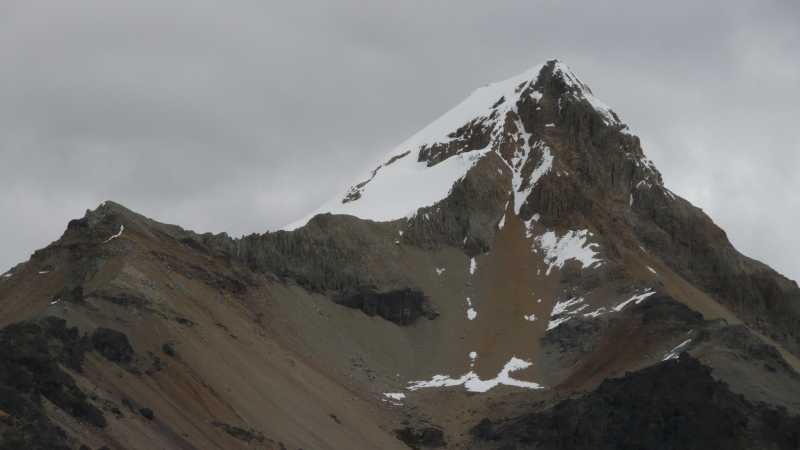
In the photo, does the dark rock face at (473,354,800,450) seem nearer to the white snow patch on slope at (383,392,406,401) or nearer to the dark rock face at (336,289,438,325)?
the white snow patch on slope at (383,392,406,401)

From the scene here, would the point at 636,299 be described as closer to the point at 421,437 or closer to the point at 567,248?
the point at 567,248

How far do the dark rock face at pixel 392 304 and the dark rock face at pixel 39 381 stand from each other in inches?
1863

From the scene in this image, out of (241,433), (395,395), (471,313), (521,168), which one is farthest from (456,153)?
(241,433)

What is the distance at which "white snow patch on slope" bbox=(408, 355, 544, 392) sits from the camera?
448ft

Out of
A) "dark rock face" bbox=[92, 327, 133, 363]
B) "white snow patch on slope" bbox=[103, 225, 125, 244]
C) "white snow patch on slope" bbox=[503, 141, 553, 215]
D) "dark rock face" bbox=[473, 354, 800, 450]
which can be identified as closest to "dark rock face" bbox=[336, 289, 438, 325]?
"dark rock face" bbox=[473, 354, 800, 450]

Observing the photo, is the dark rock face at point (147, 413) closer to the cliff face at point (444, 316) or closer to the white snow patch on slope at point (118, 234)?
the cliff face at point (444, 316)

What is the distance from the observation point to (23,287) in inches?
4953

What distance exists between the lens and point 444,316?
14962 centimetres

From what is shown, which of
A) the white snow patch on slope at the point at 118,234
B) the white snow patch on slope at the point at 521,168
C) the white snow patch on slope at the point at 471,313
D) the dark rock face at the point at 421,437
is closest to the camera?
the dark rock face at the point at 421,437

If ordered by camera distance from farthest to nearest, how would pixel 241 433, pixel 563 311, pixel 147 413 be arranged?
1. pixel 563 311
2. pixel 241 433
3. pixel 147 413

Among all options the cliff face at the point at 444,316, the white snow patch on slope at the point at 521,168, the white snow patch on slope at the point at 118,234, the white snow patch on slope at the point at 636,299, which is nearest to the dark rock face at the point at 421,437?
the cliff face at the point at 444,316

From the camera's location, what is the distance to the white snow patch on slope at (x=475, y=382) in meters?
137

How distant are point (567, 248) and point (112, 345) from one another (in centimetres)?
6714

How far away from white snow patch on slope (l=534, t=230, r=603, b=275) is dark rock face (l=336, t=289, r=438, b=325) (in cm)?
1570
